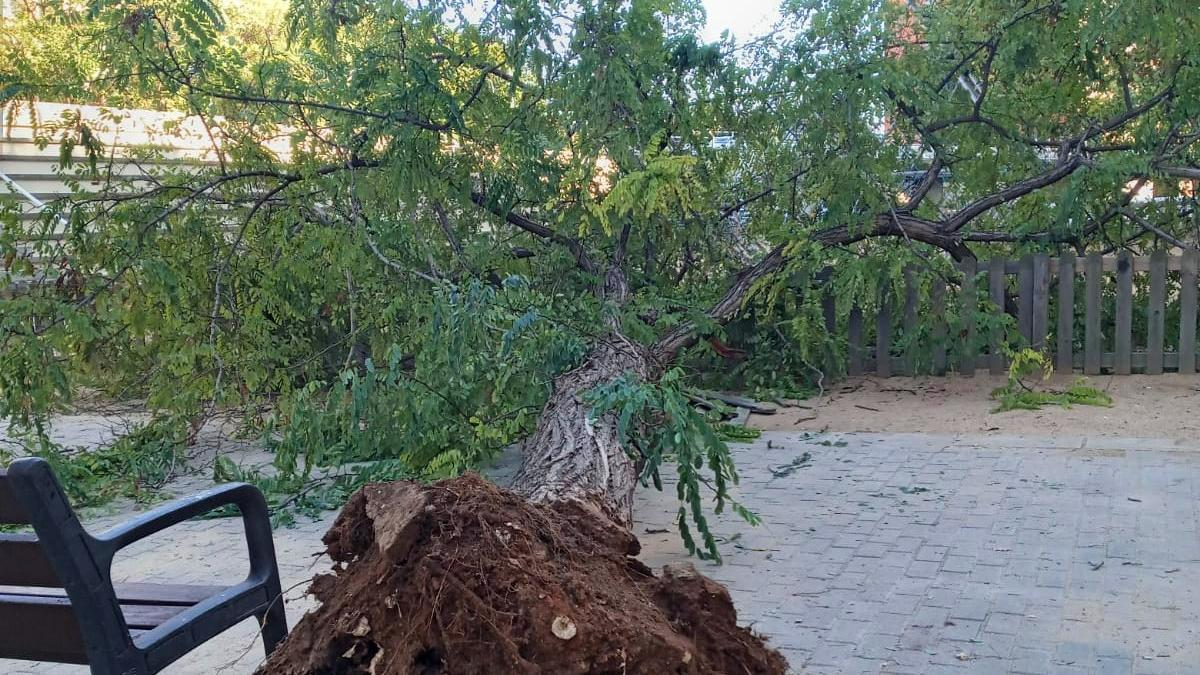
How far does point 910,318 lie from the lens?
9461mm

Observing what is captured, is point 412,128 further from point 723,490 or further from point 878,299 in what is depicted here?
point 878,299

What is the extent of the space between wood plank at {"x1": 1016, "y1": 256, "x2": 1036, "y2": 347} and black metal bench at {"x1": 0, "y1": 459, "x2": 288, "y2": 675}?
25.5 feet

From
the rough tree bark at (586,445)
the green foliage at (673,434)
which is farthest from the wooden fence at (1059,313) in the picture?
the green foliage at (673,434)

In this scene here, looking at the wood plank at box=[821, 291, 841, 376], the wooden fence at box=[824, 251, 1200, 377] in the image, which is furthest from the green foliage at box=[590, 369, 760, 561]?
the wood plank at box=[821, 291, 841, 376]

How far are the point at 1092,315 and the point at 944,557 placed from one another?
5.01m

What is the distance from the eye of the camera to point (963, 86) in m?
8.84

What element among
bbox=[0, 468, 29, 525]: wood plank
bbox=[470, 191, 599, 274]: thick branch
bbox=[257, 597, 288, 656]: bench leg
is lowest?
bbox=[257, 597, 288, 656]: bench leg

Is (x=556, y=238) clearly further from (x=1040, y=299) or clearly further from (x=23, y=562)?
(x=23, y=562)

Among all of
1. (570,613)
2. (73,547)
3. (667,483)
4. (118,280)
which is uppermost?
(118,280)

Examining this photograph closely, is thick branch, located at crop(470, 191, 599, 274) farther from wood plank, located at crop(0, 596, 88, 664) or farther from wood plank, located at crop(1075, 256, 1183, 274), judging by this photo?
wood plank, located at crop(0, 596, 88, 664)

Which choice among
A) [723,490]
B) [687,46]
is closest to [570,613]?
[723,490]

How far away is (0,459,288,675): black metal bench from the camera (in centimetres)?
236

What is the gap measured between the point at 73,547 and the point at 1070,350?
857 centimetres

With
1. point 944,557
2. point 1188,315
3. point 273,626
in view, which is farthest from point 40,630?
point 1188,315
